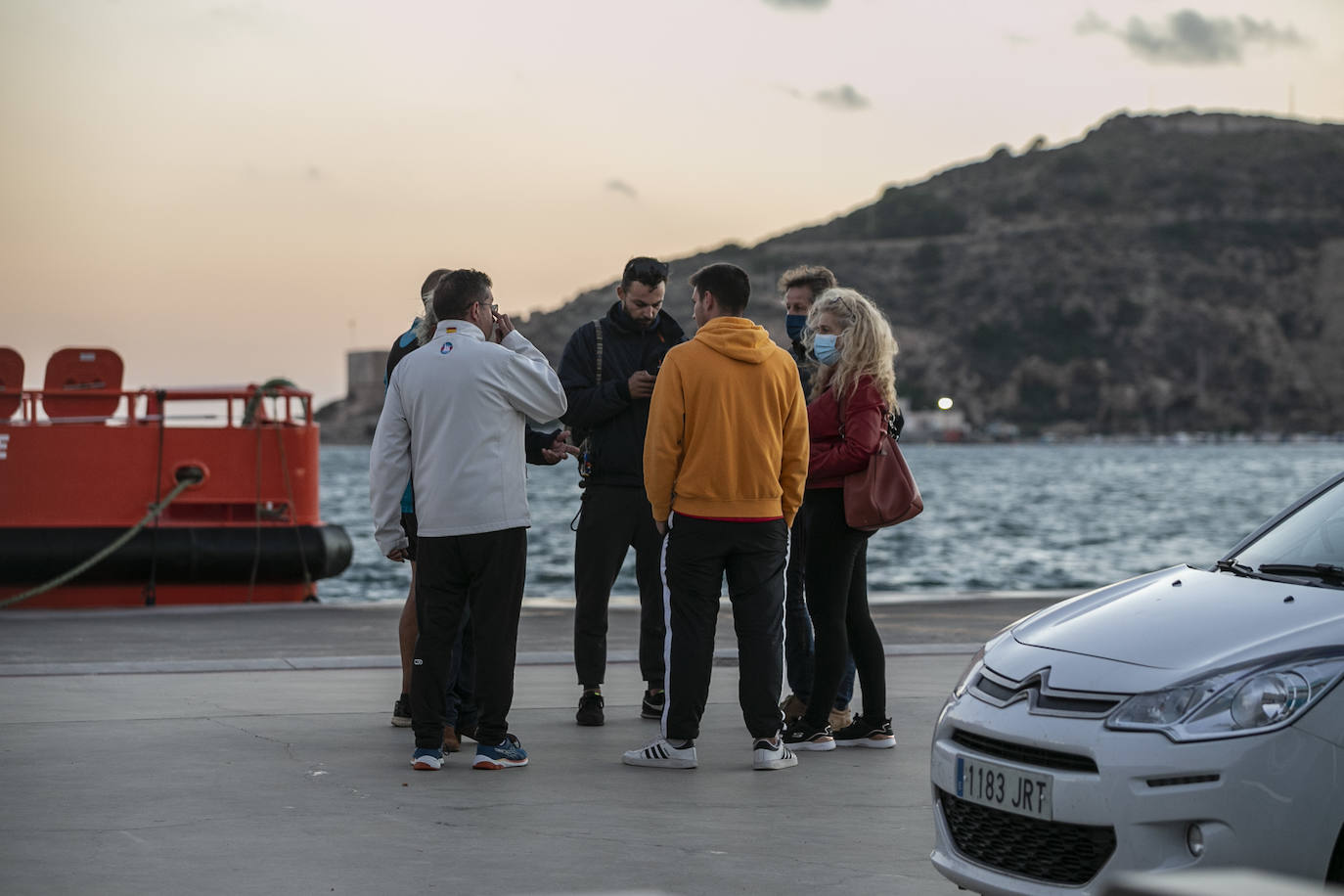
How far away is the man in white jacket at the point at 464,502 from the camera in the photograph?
6578 millimetres

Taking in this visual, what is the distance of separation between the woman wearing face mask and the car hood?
1964 millimetres

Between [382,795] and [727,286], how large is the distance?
8.05 feet

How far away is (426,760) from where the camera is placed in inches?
260

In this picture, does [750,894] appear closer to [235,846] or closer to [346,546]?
[235,846]

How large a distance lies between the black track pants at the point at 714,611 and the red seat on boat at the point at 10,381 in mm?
10315

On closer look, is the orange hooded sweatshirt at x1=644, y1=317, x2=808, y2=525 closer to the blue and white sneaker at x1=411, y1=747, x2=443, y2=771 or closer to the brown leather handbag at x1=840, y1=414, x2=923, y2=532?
the brown leather handbag at x1=840, y1=414, x2=923, y2=532

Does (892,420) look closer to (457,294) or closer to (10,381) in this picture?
(457,294)

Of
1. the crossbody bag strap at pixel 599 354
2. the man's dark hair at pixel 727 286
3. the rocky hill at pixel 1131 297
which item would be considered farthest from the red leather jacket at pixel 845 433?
the rocky hill at pixel 1131 297

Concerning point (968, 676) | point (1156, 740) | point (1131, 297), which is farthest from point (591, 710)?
point (1131, 297)

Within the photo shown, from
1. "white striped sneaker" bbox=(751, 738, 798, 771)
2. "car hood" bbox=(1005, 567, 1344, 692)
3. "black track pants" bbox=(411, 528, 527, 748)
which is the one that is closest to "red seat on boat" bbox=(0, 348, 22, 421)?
"black track pants" bbox=(411, 528, 527, 748)

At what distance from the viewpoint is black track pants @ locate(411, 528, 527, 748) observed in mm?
6598

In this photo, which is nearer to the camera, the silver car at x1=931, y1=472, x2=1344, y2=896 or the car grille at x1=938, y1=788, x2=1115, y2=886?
the silver car at x1=931, y1=472, x2=1344, y2=896

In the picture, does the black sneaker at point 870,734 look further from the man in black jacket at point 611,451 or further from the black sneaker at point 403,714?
the black sneaker at point 403,714

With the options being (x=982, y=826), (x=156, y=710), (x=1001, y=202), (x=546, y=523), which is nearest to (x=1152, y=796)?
(x=982, y=826)
